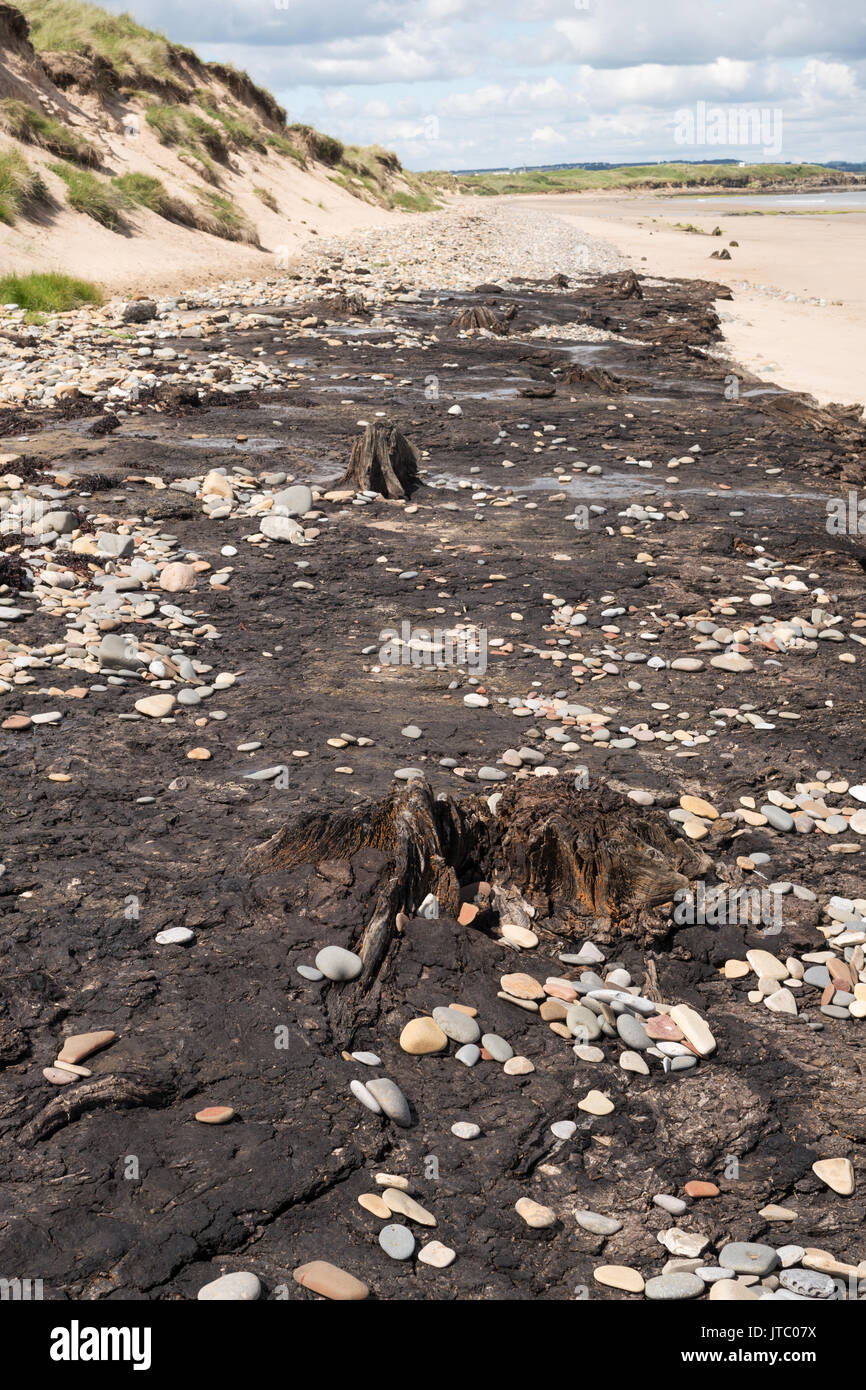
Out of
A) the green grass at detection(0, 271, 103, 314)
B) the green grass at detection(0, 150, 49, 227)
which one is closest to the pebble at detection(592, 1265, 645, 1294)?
the green grass at detection(0, 271, 103, 314)

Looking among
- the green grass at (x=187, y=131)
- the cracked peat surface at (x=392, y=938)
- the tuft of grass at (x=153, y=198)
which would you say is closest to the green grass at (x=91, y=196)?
the tuft of grass at (x=153, y=198)

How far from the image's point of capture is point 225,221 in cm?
2964

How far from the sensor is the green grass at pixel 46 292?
18891 mm

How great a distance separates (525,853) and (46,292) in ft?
59.8

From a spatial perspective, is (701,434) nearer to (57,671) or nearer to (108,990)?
(57,671)

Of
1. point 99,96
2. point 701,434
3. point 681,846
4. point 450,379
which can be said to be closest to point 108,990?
point 681,846

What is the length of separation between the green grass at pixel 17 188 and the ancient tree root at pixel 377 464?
1473 cm

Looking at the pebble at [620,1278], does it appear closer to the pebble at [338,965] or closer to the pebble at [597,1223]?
the pebble at [597,1223]

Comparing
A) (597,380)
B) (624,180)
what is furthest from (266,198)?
(624,180)

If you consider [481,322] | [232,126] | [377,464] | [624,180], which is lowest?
[377,464]

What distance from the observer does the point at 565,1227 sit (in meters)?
3.39

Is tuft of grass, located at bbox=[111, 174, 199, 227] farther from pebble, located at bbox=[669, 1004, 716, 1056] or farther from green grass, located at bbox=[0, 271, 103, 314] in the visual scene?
pebble, located at bbox=[669, 1004, 716, 1056]

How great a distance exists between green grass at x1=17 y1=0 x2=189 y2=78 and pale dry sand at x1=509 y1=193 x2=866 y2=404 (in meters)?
18.6

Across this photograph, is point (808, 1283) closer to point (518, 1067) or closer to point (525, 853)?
point (518, 1067)
